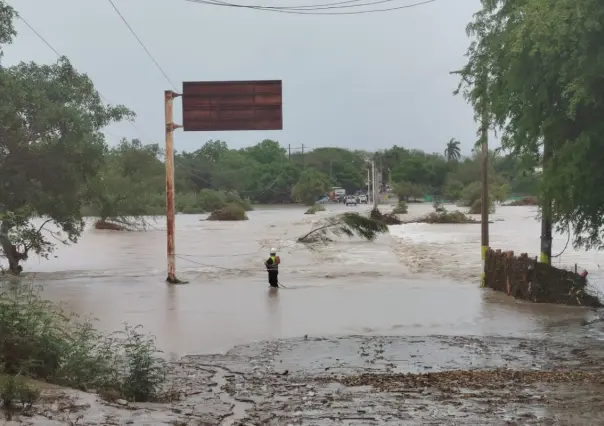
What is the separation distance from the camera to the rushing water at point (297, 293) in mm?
15227

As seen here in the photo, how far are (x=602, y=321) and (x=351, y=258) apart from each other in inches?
788

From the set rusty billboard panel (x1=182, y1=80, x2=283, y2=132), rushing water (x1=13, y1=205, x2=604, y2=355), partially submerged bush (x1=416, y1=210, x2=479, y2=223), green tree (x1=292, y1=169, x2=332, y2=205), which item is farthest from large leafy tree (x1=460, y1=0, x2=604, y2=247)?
green tree (x1=292, y1=169, x2=332, y2=205)

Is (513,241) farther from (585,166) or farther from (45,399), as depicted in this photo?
(45,399)

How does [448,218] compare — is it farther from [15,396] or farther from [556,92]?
[15,396]

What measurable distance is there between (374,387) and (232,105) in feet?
53.3

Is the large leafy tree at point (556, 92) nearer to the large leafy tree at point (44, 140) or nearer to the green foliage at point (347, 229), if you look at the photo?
the large leafy tree at point (44, 140)

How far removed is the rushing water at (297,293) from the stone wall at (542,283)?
0.52m

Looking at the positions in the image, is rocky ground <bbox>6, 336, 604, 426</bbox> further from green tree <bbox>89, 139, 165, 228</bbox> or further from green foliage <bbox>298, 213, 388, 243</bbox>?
green tree <bbox>89, 139, 165, 228</bbox>

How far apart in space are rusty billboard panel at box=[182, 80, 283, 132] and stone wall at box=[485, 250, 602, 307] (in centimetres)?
862

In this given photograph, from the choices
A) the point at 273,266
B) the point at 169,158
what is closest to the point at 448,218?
the point at 169,158

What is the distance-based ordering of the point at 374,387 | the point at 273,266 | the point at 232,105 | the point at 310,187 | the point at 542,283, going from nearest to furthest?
the point at 374,387 → the point at 542,283 → the point at 273,266 → the point at 232,105 → the point at 310,187

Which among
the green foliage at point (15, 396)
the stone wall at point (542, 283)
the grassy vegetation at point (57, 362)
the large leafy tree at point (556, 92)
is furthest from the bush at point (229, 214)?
the green foliage at point (15, 396)

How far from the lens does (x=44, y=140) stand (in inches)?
955

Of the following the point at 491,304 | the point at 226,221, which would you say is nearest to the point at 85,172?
the point at 491,304
